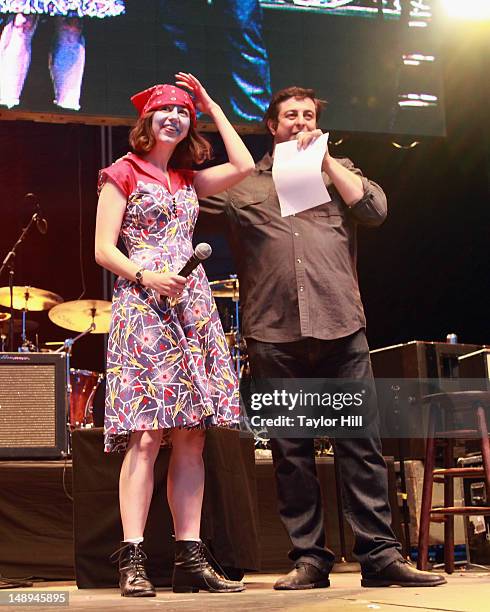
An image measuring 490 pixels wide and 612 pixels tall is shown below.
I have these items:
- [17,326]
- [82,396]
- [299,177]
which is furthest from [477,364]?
[17,326]

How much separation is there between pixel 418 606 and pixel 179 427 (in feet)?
3.02

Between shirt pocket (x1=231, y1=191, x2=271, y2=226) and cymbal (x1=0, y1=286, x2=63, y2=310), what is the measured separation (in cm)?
377

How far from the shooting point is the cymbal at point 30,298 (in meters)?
6.43

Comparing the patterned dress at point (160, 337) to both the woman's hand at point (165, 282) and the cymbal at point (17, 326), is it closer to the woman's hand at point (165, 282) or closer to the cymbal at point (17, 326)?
the woman's hand at point (165, 282)

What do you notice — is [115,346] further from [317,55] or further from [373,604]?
[317,55]

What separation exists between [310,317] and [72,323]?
4453 mm

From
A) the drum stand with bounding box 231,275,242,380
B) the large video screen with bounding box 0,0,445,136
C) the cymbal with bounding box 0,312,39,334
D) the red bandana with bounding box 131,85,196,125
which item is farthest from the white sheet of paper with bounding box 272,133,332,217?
the cymbal with bounding box 0,312,39,334

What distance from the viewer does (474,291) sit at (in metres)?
6.38

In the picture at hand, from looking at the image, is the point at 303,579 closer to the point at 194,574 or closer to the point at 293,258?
the point at 194,574

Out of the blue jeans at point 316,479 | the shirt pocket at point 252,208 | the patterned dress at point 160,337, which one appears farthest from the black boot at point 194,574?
the shirt pocket at point 252,208

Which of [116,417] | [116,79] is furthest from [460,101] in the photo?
[116,417]

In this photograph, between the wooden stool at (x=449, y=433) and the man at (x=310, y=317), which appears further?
the wooden stool at (x=449, y=433)

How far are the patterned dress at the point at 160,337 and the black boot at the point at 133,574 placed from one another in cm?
29

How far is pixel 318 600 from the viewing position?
209 cm
